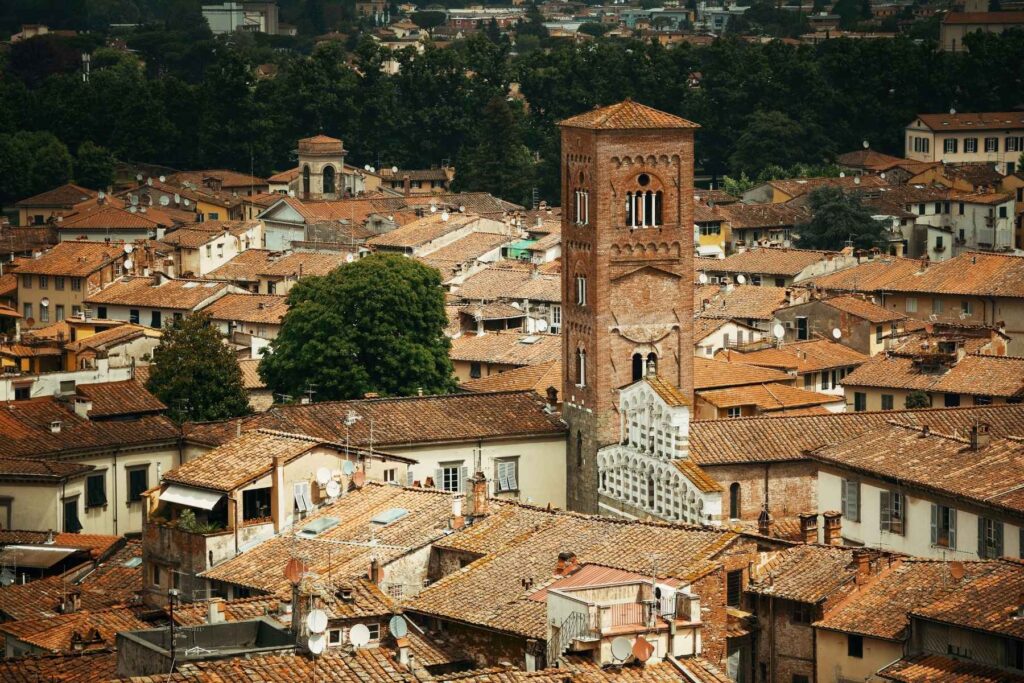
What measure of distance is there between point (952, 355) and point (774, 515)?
15.4 meters

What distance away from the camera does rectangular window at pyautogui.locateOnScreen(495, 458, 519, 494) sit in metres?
60.9

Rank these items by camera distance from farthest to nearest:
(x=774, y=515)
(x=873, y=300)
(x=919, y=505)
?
(x=873, y=300) → (x=774, y=515) → (x=919, y=505)

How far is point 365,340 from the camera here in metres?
71.4

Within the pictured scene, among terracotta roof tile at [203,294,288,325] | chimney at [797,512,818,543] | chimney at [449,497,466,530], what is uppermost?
chimney at [449,497,466,530]

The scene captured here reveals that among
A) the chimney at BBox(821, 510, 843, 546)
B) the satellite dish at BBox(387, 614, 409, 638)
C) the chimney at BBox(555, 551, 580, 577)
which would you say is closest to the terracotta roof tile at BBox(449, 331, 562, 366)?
the chimney at BBox(821, 510, 843, 546)

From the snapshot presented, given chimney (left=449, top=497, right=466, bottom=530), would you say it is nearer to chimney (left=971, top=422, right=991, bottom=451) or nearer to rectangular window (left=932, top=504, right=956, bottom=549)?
rectangular window (left=932, top=504, right=956, bottom=549)

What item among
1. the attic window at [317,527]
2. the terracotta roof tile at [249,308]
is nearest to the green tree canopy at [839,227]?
the terracotta roof tile at [249,308]

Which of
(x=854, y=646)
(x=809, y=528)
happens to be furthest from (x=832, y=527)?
(x=854, y=646)

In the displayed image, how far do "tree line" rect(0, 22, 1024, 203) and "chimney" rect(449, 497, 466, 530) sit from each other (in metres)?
83.7

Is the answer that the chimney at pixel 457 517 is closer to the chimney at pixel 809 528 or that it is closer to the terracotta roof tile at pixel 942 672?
the chimney at pixel 809 528

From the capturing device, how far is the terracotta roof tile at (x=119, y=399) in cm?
6569

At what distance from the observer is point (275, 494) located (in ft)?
160

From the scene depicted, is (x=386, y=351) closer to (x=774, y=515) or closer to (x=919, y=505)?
(x=774, y=515)

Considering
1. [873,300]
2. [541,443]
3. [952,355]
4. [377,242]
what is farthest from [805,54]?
[541,443]
